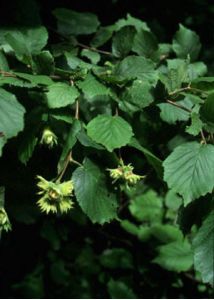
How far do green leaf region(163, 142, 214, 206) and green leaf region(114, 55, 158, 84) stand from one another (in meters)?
0.24

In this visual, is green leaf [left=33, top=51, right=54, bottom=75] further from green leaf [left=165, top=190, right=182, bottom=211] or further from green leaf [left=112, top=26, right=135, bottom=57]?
green leaf [left=165, top=190, right=182, bottom=211]

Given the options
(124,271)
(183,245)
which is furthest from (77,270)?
(183,245)

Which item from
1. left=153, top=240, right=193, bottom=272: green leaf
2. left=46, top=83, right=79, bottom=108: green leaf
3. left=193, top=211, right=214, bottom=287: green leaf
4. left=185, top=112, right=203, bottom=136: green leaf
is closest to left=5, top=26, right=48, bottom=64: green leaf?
left=46, top=83, right=79, bottom=108: green leaf

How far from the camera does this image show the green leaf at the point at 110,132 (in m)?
1.07

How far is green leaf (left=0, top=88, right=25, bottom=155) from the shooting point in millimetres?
981

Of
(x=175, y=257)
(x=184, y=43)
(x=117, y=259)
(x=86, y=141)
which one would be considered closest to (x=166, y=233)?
(x=175, y=257)

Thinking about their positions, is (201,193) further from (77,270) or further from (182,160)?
(77,270)

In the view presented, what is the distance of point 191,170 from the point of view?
110 cm

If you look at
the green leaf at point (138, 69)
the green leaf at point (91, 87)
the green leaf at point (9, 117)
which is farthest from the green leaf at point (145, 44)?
the green leaf at point (9, 117)

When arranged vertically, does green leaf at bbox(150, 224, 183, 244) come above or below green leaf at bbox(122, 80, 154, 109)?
below

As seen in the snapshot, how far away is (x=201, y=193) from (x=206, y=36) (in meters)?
1.78

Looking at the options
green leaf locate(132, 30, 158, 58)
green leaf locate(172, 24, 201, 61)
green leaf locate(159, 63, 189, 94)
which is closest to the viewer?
green leaf locate(159, 63, 189, 94)

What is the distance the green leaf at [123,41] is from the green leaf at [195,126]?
1.30ft

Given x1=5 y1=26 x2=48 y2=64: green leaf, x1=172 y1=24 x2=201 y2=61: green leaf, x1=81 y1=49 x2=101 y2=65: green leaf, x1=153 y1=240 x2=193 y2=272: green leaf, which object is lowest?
x1=153 y1=240 x2=193 y2=272: green leaf
